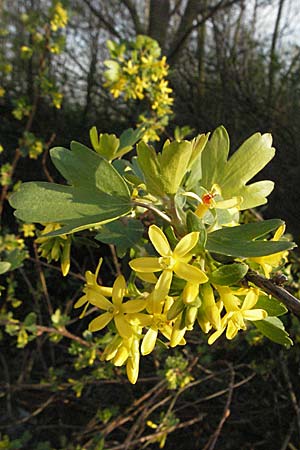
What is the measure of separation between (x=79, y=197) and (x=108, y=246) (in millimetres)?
2777

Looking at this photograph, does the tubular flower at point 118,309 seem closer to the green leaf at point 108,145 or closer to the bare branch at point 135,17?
the green leaf at point 108,145

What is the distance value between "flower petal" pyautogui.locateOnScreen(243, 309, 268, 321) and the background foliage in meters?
1.27

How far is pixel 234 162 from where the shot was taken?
593mm

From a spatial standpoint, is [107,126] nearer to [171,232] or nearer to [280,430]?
[280,430]

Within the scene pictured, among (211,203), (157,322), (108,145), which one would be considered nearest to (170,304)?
(157,322)

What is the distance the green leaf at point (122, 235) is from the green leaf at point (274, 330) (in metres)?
0.19

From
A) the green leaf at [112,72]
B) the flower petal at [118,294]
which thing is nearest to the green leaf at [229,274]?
the flower petal at [118,294]

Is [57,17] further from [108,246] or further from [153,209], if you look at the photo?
[153,209]

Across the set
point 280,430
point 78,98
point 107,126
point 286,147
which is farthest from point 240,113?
point 280,430

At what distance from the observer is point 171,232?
1.77 feet

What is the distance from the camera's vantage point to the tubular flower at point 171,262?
474 mm

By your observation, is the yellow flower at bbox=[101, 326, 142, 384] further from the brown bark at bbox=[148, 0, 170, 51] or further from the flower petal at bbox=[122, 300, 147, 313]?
the brown bark at bbox=[148, 0, 170, 51]

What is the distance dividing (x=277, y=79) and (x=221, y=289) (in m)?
3.75

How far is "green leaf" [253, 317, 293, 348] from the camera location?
1.77 ft
